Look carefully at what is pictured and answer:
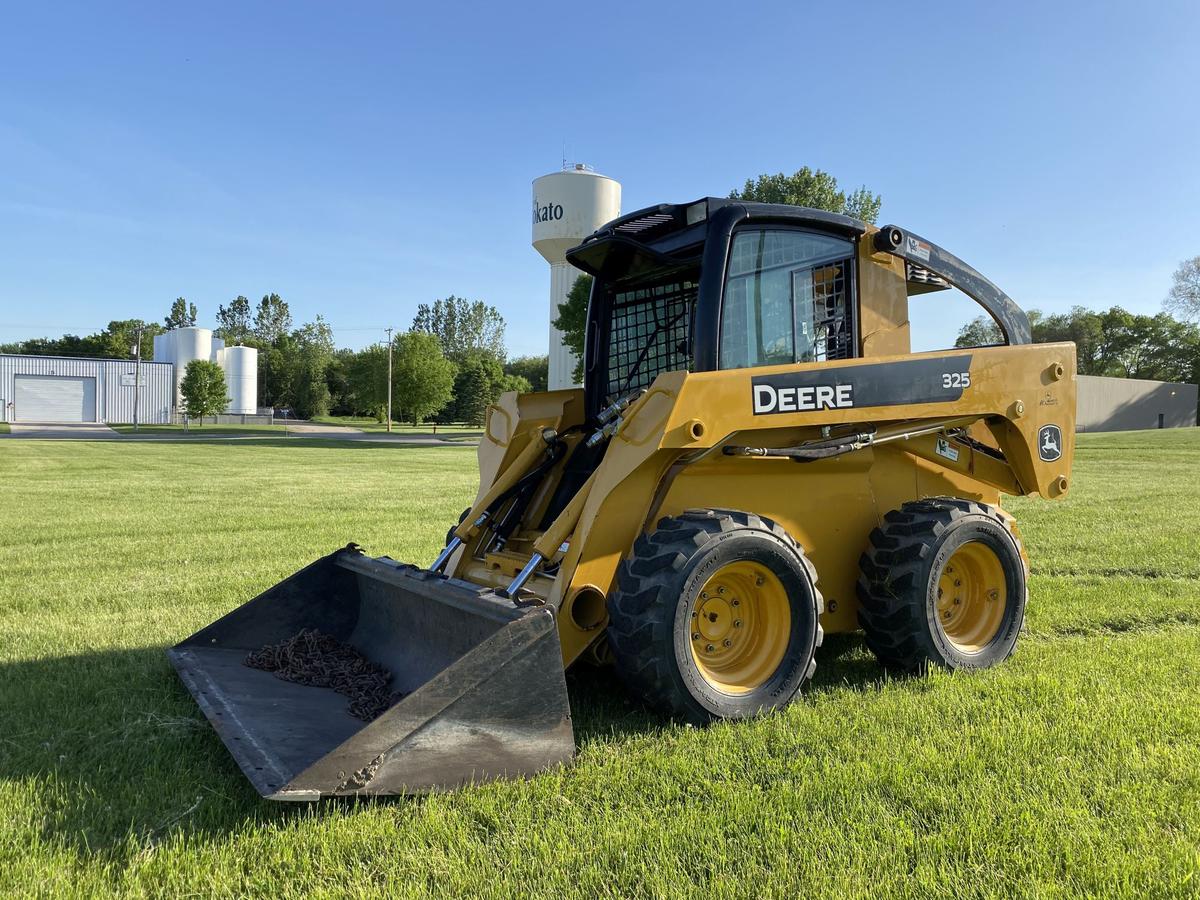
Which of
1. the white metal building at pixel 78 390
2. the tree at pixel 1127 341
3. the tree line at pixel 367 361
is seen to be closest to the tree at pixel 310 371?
the tree line at pixel 367 361

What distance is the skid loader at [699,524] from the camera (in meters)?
3.53

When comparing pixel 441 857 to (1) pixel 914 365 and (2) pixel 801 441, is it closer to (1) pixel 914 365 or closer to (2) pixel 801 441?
(2) pixel 801 441

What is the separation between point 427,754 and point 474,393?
3004 inches

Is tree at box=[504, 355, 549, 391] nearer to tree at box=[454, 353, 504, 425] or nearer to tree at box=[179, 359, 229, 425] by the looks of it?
tree at box=[454, 353, 504, 425]

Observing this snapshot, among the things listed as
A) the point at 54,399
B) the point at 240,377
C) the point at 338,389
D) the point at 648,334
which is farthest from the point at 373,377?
the point at 648,334

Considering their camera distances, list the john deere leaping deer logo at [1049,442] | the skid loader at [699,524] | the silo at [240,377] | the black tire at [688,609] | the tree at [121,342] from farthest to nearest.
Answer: the tree at [121,342], the silo at [240,377], the john deere leaping deer logo at [1049,442], the black tire at [688,609], the skid loader at [699,524]

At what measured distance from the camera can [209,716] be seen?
3781 mm

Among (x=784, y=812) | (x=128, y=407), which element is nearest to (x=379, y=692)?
(x=784, y=812)

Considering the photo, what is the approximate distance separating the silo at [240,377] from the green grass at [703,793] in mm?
83492

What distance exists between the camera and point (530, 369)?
350 feet

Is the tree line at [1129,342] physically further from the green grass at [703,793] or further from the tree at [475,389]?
the green grass at [703,793]

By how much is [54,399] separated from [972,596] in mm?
82500

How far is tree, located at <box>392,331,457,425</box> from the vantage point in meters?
62.5

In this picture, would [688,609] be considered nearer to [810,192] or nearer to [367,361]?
[810,192]
